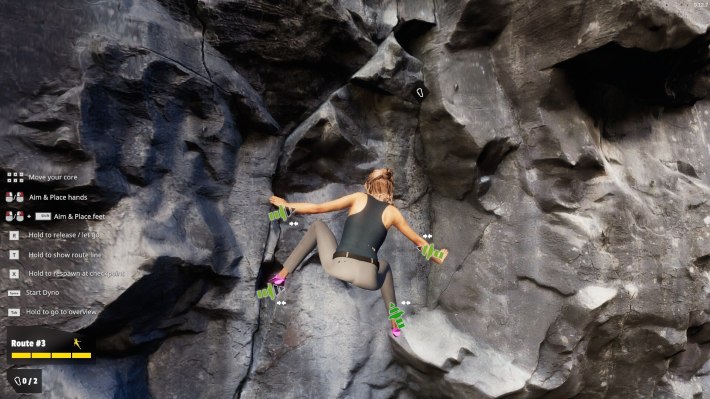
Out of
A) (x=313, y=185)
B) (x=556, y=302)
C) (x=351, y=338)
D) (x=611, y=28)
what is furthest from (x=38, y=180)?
(x=611, y=28)

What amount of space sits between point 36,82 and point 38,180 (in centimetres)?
54

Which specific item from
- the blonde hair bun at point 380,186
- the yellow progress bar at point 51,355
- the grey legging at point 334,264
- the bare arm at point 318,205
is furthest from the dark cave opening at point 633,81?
Answer: the yellow progress bar at point 51,355

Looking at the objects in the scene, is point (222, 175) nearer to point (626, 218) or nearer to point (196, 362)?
point (196, 362)

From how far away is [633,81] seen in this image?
122 inches

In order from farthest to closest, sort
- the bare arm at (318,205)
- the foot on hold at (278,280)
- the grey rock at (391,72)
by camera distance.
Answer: the grey rock at (391,72), the foot on hold at (278,280), the bare arm at (318,205)

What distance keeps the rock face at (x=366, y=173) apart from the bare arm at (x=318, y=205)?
28 centimetres

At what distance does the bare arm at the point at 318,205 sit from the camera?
2.59m

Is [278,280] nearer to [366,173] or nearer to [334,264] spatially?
[334,264]

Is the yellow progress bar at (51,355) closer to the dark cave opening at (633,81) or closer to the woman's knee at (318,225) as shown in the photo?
the woman's knee at (318,225)

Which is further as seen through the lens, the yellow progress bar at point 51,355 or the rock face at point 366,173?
the rock face at point 366,173

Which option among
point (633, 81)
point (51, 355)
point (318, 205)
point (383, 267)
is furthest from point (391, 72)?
point (51, 355)

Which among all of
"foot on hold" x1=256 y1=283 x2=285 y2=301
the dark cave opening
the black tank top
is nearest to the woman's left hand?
the black tank top

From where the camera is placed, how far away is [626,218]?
2.80m

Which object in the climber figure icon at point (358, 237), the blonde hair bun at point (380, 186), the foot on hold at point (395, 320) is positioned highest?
the blonde hair bun at point (380, 186)
